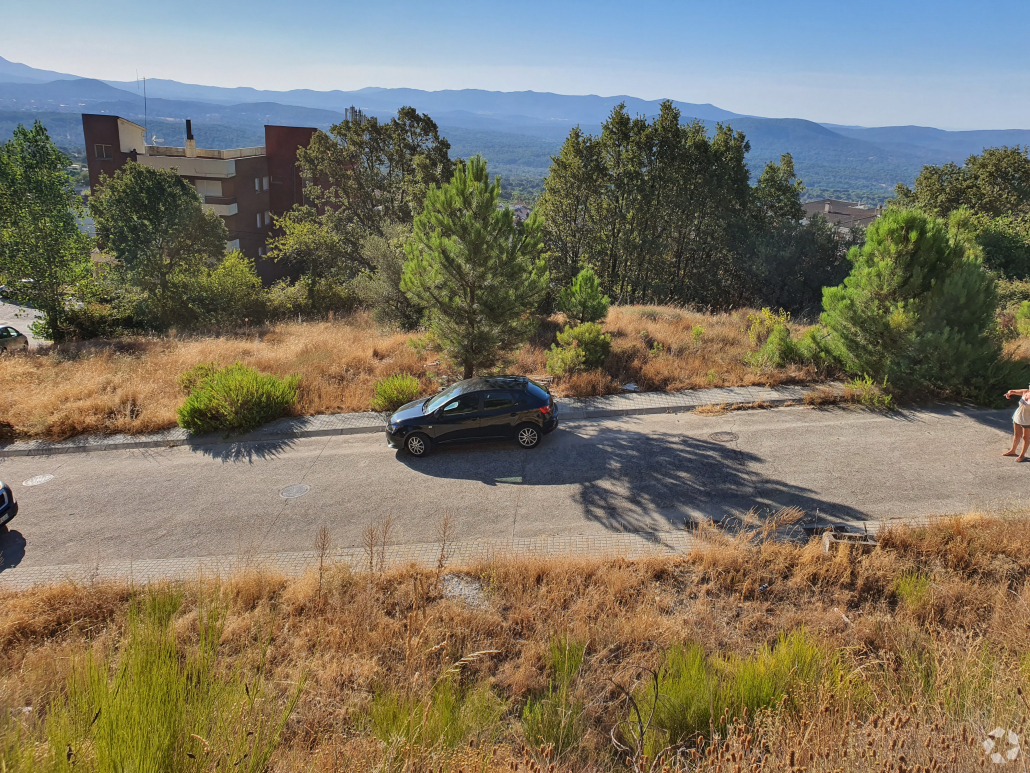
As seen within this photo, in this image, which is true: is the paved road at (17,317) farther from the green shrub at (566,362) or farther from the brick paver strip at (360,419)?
the green shrub at (566,362)

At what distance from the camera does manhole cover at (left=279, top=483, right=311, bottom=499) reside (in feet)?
32.6

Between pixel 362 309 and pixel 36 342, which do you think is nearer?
pixel 36 342

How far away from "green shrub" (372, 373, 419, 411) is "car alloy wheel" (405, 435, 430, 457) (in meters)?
2.33

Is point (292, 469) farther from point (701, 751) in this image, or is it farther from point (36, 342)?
point (36, 342)

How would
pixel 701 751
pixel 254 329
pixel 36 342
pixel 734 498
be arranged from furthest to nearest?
pixel 36 342 → pixel 254 329 → pixel 734 498 → pixel 701 751

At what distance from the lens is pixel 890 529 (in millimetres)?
7730

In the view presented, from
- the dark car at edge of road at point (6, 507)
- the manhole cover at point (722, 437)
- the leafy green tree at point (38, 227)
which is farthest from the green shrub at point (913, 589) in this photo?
the leafy green tree at point (38, 227)

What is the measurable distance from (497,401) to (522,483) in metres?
1.81

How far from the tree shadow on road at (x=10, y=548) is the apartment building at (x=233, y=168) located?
1600 inches

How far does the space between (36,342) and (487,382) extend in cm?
2422

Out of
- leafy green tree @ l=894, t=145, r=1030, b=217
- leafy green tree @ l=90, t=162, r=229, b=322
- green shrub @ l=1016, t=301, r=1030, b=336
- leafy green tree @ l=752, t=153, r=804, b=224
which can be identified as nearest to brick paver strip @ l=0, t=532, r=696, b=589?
green shrub @ l=1016, t=301, r=1030, b=336

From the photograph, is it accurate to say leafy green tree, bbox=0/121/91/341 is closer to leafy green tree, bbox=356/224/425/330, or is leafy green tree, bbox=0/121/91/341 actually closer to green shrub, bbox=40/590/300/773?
leafy green tree, bbox=356/224/425/330

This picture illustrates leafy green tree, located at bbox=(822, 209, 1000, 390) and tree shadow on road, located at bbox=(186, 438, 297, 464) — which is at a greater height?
leafy green tree, located at bbox=(822, 209, 1000, 390)

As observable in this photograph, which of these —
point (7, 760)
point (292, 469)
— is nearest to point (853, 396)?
point (292, 469)
